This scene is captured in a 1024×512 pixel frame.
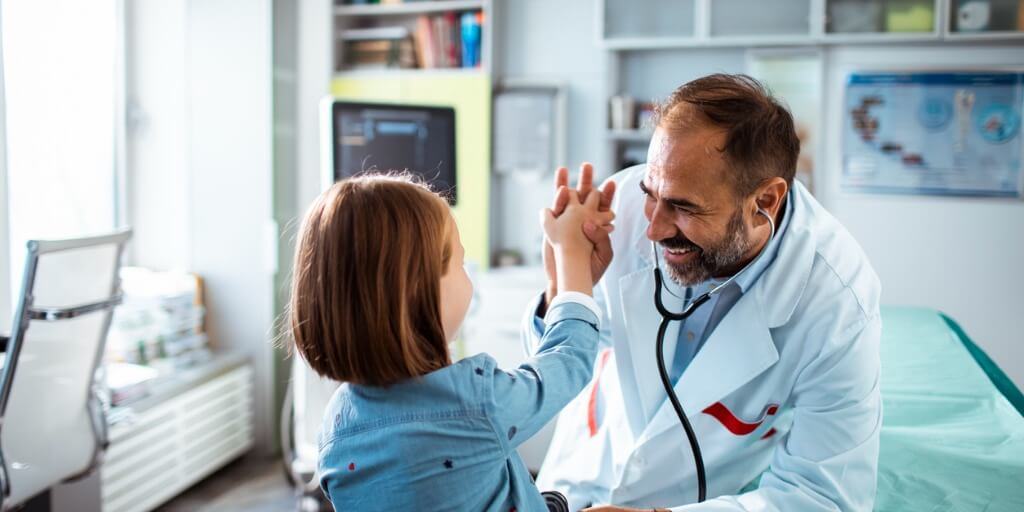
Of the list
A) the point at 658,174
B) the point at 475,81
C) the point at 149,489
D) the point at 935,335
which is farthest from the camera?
the point at 475,81

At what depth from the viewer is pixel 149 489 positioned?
277 cm

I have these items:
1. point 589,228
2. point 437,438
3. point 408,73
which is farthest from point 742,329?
point 408,73

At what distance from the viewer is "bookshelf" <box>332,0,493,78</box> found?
3.58 metres

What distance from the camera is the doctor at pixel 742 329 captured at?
3.78ft

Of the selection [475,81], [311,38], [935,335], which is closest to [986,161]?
[935,335]

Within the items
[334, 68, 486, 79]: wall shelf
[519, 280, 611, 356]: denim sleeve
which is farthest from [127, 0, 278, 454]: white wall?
[519, 280, 611, 356]: denim sleeve

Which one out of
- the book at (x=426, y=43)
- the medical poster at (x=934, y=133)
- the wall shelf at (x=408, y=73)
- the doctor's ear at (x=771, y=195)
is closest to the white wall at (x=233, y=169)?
the wall shelf at (x=408, y=73)

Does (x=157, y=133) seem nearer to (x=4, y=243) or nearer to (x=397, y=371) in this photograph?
(x=4, y=243)

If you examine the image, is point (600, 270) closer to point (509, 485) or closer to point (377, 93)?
point (509, 485)

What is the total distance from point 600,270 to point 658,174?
178mm

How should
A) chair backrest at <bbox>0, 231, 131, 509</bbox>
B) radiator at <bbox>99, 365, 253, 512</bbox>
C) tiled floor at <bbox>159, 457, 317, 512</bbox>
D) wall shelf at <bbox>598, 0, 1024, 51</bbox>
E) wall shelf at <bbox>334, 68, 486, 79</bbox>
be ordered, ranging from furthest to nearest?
1. wall shelf at <bbox>334, 68, 486, 79</bbox>
2. wall shelf at <bbox>598, 0, 1024, 51</bbox>
3. tiled floor at <bbox>159, 457, 317, 512</bbox>
4. radiator at <bbox>99, 365, 253, 512</bbox>
5. chair backrest at <bbox>0, 231, 131, 509</bbox>

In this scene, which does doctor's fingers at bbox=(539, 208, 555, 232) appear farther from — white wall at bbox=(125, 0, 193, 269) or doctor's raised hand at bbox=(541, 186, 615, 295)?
white wall at bbox=(125, 0, 193, 269)

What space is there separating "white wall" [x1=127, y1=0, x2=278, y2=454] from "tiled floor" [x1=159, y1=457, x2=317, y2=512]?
40cm

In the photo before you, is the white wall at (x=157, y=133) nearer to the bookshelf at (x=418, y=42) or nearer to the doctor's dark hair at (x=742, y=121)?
the bookshelf at (x=418, y=42)
